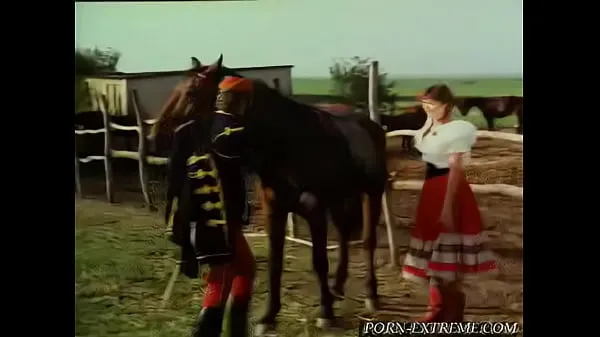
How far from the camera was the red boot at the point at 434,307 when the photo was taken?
108 cm

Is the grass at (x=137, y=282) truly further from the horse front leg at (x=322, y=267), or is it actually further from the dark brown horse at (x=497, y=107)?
the dark brown horse at (x=497, y=107)

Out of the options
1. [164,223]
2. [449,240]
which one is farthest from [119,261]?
[449,240]

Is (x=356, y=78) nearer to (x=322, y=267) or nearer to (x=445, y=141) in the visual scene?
(x=445, y=141)

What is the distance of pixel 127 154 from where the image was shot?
113cm

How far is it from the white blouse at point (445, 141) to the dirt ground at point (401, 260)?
0.7 inches

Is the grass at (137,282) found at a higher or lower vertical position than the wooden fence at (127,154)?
lower

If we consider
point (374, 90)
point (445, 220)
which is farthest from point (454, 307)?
point (374, 90)

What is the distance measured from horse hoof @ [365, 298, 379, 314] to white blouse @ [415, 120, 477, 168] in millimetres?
231

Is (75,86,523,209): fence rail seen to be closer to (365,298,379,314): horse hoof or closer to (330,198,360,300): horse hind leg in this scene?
(330,198,360,300): horse hind leg

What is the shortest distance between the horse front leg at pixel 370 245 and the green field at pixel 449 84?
0.18 meters

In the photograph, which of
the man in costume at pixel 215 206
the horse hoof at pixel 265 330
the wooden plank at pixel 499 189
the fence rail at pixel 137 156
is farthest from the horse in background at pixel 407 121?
the horse hoof at pixel 265 330

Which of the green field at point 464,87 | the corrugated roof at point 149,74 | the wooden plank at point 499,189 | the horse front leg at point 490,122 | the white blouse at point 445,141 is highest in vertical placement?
the corrugated roof at point 149,74
